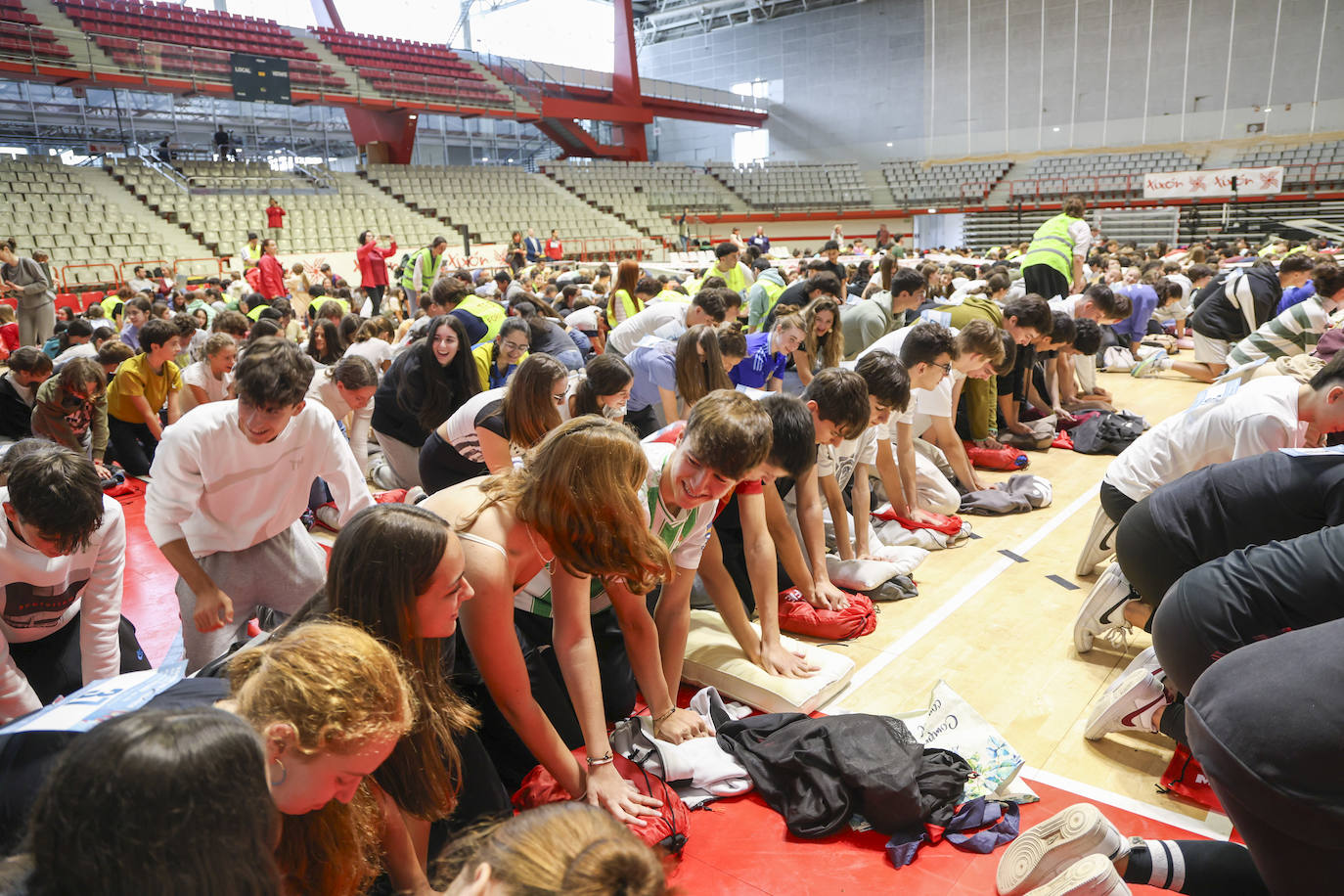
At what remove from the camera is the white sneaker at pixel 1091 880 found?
1685 millimetres

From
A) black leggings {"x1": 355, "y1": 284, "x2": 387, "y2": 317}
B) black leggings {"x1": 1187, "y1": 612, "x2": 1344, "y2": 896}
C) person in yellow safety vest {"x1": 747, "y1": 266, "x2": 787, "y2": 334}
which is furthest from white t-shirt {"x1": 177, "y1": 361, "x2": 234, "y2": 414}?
black leggings {"x1": 355, "y1": 284, "x2": 387, "y2": 317}

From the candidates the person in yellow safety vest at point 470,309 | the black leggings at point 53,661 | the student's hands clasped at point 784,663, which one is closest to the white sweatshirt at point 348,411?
the person in yellow safety vest at point 470,309

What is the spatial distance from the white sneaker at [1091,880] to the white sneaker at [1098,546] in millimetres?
2140

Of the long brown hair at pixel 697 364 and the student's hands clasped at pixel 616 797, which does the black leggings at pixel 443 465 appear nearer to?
the long brown hair at pixel 697 364

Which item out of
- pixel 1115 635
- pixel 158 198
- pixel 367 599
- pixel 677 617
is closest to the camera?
pixel 367 599

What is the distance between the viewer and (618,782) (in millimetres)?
2131

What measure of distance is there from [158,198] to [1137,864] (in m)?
18.4

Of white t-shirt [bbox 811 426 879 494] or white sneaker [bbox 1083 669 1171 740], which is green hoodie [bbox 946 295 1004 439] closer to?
white t-shirt [bbox 811 426 879 494]

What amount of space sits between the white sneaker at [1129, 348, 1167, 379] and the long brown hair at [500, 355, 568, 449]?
267 inches

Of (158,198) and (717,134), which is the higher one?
(717,134)

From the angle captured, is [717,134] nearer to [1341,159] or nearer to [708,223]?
[708,223]

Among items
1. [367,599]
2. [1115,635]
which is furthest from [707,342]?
[367,599]

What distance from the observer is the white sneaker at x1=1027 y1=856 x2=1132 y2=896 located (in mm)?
1685

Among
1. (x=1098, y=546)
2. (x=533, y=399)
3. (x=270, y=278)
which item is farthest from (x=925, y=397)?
(x=270, y=278)
